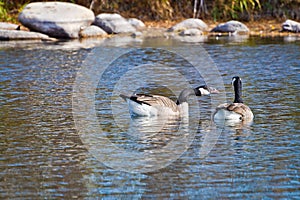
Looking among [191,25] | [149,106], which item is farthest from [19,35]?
[149,106]

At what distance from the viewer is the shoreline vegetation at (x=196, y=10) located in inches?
1121

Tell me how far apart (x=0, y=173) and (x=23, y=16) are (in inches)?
709

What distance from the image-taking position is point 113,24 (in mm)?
26766

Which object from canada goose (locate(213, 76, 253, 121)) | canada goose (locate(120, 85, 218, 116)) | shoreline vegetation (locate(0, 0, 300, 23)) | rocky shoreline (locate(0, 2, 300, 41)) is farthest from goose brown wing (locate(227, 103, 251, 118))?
shoreline vegetation (locate(0, 0, 300, 23))

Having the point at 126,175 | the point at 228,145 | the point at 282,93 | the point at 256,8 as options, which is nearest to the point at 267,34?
the point at 256,8

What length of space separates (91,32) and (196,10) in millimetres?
5665

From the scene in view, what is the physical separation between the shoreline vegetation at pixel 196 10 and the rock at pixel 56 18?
234 centimetres

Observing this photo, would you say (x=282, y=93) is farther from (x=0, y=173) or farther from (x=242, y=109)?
(x=0, y=173)

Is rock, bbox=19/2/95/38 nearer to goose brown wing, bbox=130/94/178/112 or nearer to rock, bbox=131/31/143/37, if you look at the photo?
rock, bbox=131/31/143/37

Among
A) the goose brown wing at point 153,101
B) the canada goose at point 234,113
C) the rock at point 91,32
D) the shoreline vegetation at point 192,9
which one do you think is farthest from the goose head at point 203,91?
the shoreline vegetation at point 192,9

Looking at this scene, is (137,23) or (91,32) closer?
(91,32)

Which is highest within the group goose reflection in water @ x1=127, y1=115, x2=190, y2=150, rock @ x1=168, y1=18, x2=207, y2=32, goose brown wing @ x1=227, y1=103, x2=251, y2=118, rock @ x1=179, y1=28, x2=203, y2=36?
goose brown wing @ x1=227, y1=103, x2=251, y2=118

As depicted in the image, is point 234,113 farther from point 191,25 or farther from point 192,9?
point 192,9

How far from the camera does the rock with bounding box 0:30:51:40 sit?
24938 mm
